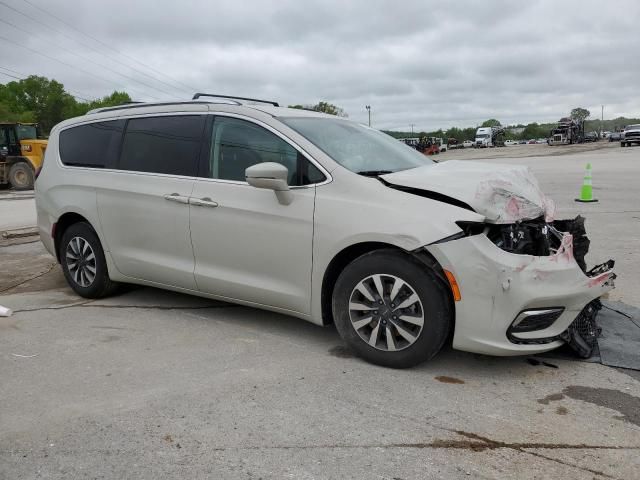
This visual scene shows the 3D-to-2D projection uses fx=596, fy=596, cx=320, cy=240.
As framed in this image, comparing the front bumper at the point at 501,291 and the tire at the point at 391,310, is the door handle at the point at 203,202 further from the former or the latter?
the front bumper at the point at 501,291

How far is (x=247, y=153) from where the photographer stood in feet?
14.4

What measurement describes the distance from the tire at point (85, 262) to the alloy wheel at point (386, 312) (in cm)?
260

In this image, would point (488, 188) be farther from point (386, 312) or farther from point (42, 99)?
point (42, 99)

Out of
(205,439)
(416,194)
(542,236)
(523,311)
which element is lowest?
(205,439)

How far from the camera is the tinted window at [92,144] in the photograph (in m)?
5.23

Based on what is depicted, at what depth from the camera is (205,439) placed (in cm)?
293

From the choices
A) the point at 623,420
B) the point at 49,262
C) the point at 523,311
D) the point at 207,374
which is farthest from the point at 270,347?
the point at 49,262

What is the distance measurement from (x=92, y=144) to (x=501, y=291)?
3.85 meters

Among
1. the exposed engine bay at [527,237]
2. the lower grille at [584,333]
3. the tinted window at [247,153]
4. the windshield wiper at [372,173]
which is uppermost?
the tinted window at [247,153]

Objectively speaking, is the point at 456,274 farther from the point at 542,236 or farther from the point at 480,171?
the point at 480,171

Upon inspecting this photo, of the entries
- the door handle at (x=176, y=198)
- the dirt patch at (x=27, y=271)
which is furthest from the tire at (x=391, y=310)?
the dirt patch at (x=27, y=271)

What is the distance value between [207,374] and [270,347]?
60cm

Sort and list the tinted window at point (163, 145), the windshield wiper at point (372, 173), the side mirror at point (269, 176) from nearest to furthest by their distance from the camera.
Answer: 1. the side mirror at point (269, 176)
2. the windshield wiper at point (372, 173)
3. the tinted window at point (163, 145)

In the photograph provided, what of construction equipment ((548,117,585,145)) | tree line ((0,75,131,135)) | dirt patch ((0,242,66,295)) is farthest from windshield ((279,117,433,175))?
tree line ((0,75,131,135))
